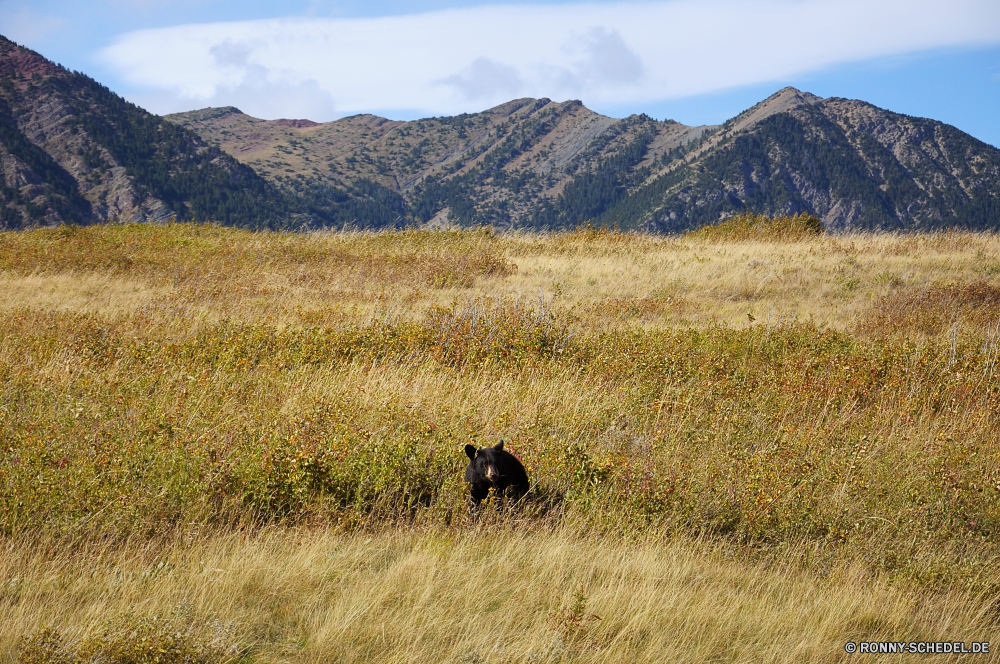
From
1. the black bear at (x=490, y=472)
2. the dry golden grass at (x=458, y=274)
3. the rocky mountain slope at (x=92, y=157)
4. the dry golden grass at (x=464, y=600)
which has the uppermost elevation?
the rocky mountain slope at (x=92, y=157)

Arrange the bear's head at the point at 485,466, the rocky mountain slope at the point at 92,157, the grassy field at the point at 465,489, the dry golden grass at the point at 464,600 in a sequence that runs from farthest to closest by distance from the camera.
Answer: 1. the rocky mountain slope at the point at 92,157
2. the bear's head at the point at 485,466
3. the grassy field at the point at 465,489
4. the dry golden grass at the point at 464,600

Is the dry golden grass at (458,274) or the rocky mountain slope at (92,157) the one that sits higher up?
the rocky mountain slope at (92,157)

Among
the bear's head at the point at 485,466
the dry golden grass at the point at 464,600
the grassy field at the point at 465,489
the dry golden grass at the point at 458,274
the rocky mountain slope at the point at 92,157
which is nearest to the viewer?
the dry golden grass at the point at 464,600

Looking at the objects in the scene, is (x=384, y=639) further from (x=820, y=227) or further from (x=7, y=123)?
(x=7, y=123)

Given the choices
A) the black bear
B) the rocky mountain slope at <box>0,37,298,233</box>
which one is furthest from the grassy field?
the rocky mountain slope at <box>0,37,298,233</box>

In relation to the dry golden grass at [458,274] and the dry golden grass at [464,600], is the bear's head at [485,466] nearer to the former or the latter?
A: the dry golden grass at [464,600]

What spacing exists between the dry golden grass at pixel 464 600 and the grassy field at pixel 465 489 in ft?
0.06

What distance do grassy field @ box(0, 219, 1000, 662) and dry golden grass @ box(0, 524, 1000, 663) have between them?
0.02 metres

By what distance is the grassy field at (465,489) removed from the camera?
3.45 m

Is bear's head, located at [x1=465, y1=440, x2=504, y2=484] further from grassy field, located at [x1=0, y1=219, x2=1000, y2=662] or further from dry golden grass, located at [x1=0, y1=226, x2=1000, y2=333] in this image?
dry golden grass, located at [x1=0, y1=226, x2=1000, y2=333]

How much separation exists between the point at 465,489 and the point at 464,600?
1.29 metres

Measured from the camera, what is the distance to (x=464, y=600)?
3680 millimetres

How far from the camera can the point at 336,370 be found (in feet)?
27.0

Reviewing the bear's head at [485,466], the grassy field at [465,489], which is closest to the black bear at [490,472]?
the bear's head at [485,466]
